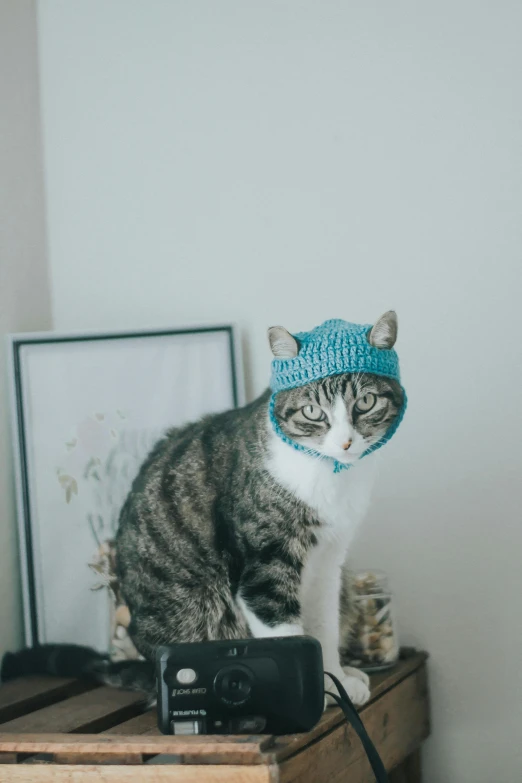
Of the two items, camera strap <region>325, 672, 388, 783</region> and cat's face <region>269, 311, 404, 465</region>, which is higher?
cat's face <region>269, 311, 404, 465</region>

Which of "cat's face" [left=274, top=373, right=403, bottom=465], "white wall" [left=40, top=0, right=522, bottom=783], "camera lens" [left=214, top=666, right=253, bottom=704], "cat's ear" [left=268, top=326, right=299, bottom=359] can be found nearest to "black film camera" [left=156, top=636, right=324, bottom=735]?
"camera lens" [left=214, top=666, right=253, bottom=704]

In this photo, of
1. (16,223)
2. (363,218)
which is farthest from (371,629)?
(16,223)

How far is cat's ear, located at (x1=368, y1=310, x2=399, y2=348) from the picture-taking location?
1.11m

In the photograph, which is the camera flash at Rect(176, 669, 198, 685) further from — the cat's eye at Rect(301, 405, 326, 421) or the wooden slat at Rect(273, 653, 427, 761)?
the cat's eye at Rect(301, 405, 326, 421)

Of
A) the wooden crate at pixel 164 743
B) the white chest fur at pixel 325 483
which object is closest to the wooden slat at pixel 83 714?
the wooden crate at pixel 164 743

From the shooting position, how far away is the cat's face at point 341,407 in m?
1.10

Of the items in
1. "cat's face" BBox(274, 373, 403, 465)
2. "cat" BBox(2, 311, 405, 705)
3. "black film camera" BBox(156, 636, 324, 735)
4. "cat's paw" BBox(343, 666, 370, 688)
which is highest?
"cat's face" BBox(274, 373, 403, 465)

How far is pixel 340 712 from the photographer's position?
111cm

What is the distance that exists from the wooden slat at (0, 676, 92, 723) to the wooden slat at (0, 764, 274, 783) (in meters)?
0.32

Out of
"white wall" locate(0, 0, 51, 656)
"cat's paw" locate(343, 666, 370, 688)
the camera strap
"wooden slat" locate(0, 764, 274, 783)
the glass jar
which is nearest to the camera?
"wooden slat" locate(0, 764, 274, 783)

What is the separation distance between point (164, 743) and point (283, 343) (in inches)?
19.8

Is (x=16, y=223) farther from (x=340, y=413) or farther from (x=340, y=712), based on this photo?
(x=340, y=712)

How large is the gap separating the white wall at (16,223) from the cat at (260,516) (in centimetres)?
29

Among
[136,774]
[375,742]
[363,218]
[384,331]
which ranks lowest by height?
[375,742]
